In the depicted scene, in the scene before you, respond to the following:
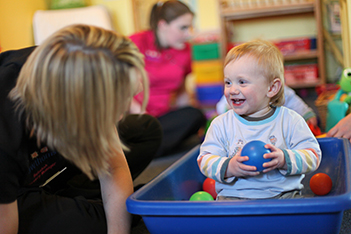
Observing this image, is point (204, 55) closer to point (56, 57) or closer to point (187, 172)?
point (187, 172)

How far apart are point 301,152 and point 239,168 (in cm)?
15

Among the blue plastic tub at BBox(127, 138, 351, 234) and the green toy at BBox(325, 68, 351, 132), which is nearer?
the blue plastic tub at BBox(127, 138, 351, 234)

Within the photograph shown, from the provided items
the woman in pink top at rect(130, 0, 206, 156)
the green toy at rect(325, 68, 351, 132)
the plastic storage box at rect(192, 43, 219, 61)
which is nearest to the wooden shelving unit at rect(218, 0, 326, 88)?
the plastic storage box at rect(192, 43, 219, 61)

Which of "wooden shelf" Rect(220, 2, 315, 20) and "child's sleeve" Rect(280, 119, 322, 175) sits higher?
"wooden shelf" Rect(220, 2, 315, 20)

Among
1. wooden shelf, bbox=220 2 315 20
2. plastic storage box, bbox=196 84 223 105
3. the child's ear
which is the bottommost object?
plastic storage box, bbox=196 84 223 105

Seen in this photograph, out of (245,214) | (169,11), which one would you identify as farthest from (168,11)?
→ (245,214)

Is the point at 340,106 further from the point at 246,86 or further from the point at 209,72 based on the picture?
the point at 209,72

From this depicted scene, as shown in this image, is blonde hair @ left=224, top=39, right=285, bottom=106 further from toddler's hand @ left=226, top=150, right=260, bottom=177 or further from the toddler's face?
toddler's hand @ left=226, top=150, right=260, bottom=177

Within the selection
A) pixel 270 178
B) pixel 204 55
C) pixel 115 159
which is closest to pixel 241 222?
pixel 270 178

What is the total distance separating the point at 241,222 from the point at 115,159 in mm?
306

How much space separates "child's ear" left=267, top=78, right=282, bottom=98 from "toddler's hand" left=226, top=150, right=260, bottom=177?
0.19 m

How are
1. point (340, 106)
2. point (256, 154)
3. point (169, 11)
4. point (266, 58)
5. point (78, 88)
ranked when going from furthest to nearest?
point (169, 11)
point (340, 106)
point (266, 58)
point (256, 154)
point (78, 88)

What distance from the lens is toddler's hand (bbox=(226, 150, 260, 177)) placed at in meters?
0.73

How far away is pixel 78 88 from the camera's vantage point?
0.61 m
